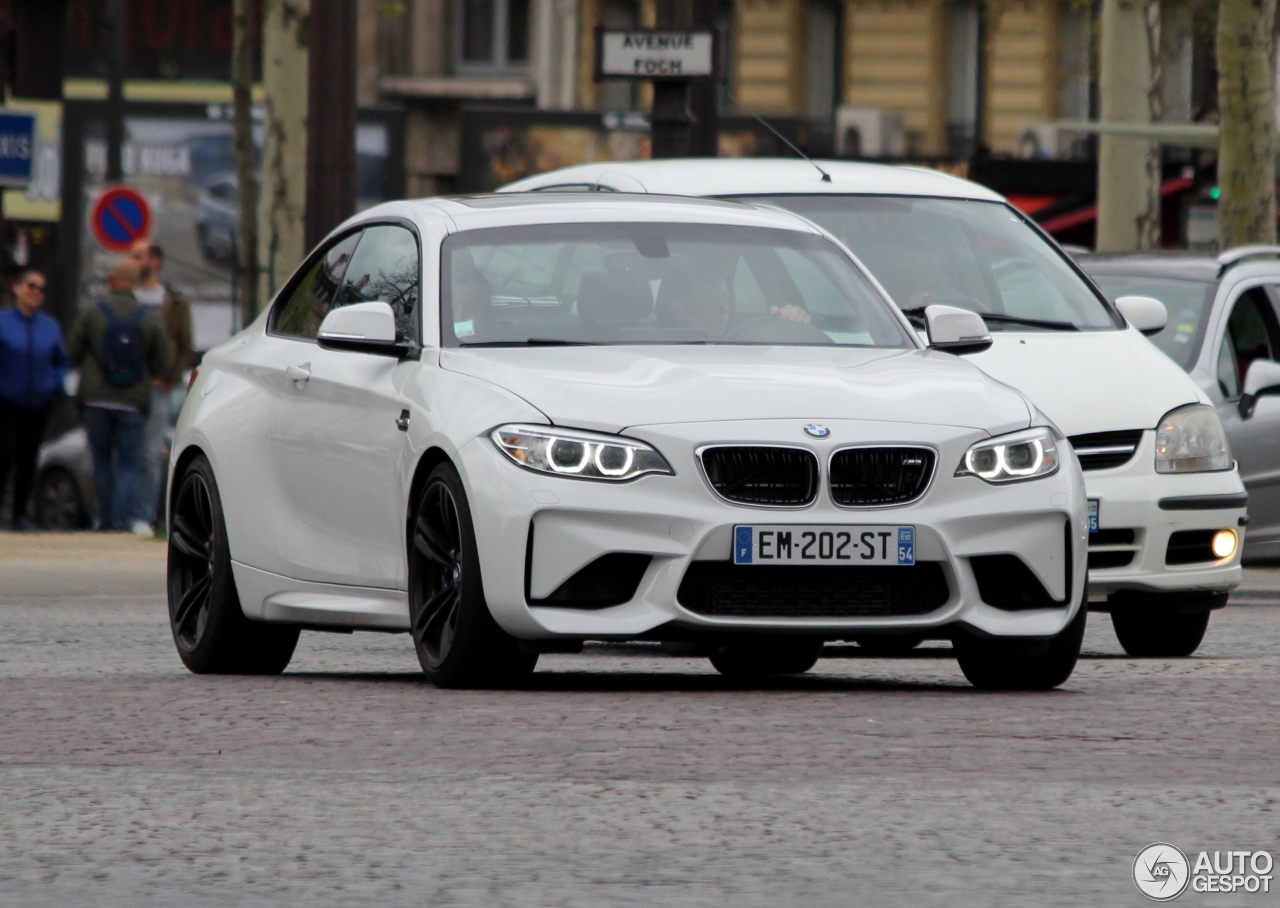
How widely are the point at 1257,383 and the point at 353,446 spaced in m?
6.12

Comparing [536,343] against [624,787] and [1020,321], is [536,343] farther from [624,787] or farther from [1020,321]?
[1020,321]

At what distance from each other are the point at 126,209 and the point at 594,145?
40.4ft

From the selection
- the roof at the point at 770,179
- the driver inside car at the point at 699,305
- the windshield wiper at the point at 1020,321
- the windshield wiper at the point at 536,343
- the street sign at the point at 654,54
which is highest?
the street sign at the point at 654,54

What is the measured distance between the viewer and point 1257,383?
568 inches

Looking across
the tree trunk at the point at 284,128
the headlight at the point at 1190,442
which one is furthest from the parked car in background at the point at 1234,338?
the tree trunk at the point at 284,128

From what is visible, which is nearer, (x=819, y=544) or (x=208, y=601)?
(x=819, y=544)

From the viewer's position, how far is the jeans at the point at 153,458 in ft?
70.4

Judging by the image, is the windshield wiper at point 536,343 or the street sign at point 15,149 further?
the street sign at point 15,149

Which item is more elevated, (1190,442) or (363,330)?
(363,330)

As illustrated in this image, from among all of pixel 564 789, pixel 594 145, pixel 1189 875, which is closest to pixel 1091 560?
pixel 564 789

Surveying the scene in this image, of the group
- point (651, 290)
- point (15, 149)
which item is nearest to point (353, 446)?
point (651, 290)

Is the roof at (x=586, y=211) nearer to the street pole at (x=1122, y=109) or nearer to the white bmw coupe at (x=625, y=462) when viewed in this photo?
the white bmw coupe at (x=625, y=462)

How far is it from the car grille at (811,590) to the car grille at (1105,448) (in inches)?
93.3

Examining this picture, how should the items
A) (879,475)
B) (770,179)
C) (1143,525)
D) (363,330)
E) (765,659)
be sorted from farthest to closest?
(770,179) < (1143,525) < (765,659) < (363,330) < (879,475)
